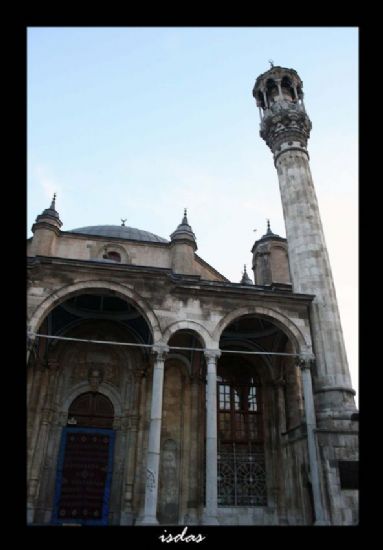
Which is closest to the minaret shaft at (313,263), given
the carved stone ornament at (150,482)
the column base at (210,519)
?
the column base at (210,519)

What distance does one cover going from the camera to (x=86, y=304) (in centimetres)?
1335

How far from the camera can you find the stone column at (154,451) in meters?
9.59

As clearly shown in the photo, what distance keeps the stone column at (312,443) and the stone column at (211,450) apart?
223 cm

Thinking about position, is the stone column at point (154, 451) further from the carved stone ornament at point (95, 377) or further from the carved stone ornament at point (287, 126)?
the carved stone ornament at point (287, 126)

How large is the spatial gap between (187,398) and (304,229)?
639 cm

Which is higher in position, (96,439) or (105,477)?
(96,439)

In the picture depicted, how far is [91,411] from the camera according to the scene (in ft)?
42.1

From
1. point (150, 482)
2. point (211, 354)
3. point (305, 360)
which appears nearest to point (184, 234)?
point (211, 354)

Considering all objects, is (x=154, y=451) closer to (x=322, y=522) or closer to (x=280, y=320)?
(x=322, y=522)

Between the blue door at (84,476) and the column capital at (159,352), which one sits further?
the blue door at (84,476)
